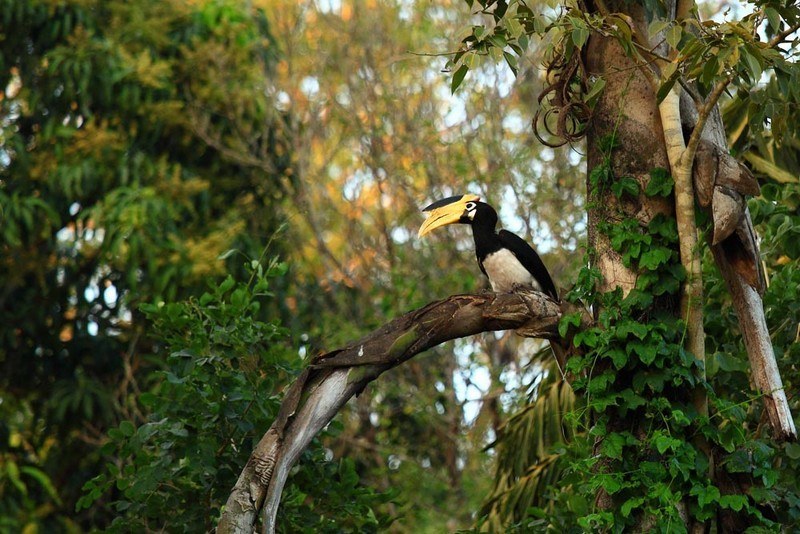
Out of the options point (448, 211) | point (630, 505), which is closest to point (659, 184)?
point (448, 211)

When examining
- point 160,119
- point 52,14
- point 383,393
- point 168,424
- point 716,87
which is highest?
point 52,14

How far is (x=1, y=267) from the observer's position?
7.57 metres

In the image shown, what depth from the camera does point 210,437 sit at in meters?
4.16

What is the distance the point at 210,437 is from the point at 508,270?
1.25 metres

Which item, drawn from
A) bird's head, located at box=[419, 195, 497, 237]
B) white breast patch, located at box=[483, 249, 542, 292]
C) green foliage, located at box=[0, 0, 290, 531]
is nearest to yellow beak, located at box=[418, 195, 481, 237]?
bird's head, located at box=[419, 195, 497, 237]

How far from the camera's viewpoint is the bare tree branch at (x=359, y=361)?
3633mm

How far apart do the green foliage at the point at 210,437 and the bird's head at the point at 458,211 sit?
23.1 inches

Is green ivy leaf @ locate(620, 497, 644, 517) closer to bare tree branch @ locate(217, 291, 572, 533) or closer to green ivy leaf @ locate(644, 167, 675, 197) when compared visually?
bare tree branch @ locate(217, 291, 572, 533)

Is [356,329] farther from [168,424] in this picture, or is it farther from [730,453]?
[730,453]

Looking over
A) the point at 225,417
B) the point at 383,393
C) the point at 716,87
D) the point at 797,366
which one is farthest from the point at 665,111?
the point at 383,393

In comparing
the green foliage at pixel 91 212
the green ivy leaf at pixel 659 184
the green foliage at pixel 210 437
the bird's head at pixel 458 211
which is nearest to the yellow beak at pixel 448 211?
the bird's head at pixel 458 211

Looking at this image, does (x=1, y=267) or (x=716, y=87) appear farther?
(x=1, y=267)

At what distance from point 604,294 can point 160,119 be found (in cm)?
457

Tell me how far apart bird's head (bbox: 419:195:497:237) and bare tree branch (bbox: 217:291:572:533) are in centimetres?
60
